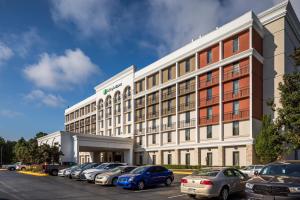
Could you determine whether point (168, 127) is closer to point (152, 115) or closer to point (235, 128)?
point (152, 115)

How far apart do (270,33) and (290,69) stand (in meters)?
5.25

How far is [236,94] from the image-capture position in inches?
1763

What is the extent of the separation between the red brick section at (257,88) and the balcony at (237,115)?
3.47ft

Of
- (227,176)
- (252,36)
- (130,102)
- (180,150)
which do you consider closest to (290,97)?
(227,176)

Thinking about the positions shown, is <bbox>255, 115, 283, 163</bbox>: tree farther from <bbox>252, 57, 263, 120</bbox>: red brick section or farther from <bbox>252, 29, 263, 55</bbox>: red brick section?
<bbox>252, 29, 263, 55</bbox>: red brick section

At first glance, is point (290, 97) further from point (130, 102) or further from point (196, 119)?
point (130, 102)

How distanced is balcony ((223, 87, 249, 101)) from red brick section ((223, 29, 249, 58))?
16.2ft

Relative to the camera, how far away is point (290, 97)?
2450 cm

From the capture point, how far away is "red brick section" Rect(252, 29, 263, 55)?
43.8 metres

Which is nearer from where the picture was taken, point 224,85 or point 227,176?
point 227,176

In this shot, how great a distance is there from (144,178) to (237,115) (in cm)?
2544

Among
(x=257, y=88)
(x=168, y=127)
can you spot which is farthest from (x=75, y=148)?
(x=257, y=88)

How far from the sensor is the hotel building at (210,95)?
43500 millimetres

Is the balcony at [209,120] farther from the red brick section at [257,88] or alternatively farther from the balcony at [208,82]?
the red brick section at [257,88]
